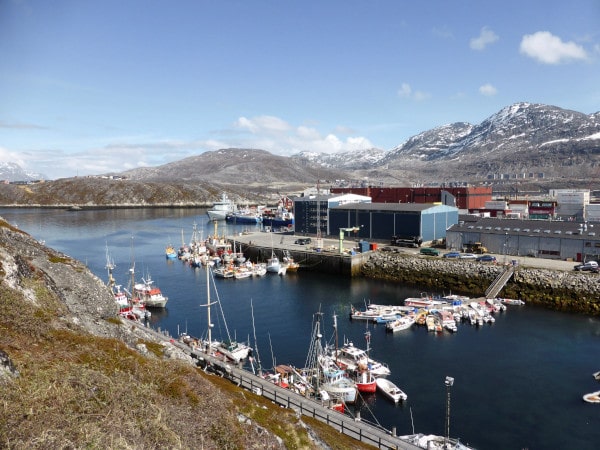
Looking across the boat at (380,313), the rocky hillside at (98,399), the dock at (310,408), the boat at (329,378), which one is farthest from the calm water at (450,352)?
the rocky hillside at (98,399)

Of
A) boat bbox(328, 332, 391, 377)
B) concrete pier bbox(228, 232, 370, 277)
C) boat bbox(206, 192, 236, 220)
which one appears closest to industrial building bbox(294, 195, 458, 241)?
concrete pier bbox(228, 232, 370, 277)

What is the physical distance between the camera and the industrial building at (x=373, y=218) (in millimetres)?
53688

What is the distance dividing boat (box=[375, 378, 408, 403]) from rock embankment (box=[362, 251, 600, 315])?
19.4 metres

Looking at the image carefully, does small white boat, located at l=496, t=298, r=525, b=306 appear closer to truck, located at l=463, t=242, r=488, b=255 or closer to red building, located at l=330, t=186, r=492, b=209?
truck, located at l=463, t=242, r=488, b=255

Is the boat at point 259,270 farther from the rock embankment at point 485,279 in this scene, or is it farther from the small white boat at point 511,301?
the small white boat at point 511,301

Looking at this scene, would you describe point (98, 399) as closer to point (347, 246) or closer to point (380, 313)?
point (380, 313)

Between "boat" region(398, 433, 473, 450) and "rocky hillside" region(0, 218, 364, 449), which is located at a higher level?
"rocky hillside" region(0, 218, 364, 449)

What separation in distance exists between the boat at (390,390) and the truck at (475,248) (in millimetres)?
28146

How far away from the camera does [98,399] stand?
28.9 feet

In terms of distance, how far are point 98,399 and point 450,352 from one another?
76.5ft

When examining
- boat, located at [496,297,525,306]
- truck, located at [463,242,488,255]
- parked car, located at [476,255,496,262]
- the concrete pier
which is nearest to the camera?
boat, located at [496,297,525,306]

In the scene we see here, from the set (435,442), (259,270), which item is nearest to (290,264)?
(259,270)

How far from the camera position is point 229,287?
45.2 m

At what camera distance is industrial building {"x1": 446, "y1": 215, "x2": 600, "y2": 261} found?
4162 centimetres
